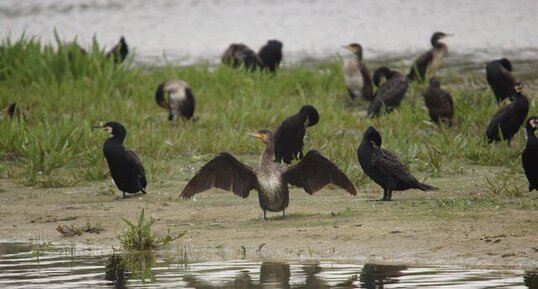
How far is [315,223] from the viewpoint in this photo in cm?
997

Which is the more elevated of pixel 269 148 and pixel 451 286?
pixel 269 148

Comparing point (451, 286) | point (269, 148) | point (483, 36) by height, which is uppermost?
point (483, 36)

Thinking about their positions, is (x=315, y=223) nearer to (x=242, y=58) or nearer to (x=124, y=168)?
(x=124, y=168)

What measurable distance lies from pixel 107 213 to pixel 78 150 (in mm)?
2575

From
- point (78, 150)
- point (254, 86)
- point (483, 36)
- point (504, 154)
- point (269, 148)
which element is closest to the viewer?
point (269, 148)

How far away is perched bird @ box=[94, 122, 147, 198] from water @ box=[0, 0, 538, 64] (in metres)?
12.1

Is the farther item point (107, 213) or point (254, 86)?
point (254, 86)

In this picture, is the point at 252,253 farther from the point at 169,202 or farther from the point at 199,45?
the point at 199,45

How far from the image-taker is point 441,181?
467 inches

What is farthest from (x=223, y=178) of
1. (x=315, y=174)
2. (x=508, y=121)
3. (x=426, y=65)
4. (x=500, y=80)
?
(x=426, y=65)

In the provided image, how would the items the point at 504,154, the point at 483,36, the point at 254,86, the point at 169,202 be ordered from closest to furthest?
the point at 169,202
the point at 504,154
the point at 254,86
the point at 483,36

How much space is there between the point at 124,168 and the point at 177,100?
4.54 m

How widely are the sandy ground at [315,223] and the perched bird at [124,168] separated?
5.2 inches

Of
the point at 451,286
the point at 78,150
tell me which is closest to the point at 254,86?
the point at 78,150
